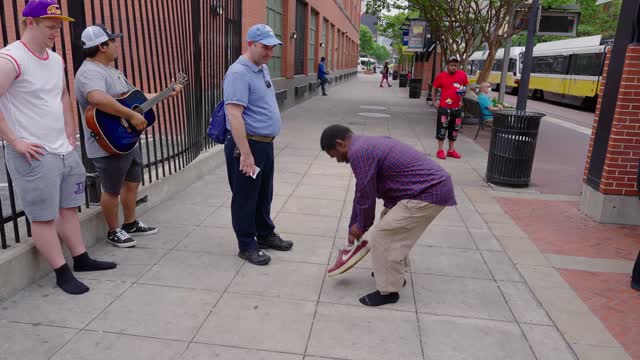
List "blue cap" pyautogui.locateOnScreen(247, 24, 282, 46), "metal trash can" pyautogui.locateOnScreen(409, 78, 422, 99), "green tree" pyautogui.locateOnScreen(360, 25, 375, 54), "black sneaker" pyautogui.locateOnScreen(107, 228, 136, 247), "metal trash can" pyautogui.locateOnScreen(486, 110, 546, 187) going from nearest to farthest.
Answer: "blue cap" pyautogui.locateOnScreen(247, 24, 282, 46), "black sneaker" pyautogui.locateOnScreen(107, 228, 136, 247), "metal trash can" pyautogui.locateOnScreen(486, 110, 546, 187), "metal trash can" pyautogui.locateOnScreen(409, 78, 422, 99), "green tree" pyautogui.locateOnScreen(360, 25, 375, 54)

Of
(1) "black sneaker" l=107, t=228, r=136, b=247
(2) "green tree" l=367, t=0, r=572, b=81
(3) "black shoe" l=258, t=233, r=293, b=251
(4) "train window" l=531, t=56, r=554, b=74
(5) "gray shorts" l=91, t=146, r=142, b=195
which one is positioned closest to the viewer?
(5) "gray shorts" l=91, t=146, r=142, b=195

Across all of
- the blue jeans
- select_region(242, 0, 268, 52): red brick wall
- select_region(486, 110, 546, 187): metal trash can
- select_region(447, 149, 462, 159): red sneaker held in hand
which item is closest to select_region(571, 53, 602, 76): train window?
select_region(447, 149, 462, 159): red sneaker held in hand

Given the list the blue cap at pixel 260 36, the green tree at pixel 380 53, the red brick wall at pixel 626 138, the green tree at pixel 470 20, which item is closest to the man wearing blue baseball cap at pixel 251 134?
the blue cap at pixel 260 36

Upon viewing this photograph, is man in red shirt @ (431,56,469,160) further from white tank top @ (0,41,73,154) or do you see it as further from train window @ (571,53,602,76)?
train window @ (571,53,602,76)

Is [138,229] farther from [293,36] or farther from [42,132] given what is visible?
[293,36]

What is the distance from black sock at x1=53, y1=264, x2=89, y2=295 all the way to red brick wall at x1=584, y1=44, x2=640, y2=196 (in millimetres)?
5556

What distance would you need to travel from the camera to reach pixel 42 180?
11.4 ft

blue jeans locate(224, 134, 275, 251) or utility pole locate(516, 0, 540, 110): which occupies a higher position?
utility pole locate(516, 0, 540, 110)

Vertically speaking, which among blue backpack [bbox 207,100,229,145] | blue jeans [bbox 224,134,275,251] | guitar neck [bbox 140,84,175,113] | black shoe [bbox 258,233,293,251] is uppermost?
guitar neck [bbox 140,84,175,113]

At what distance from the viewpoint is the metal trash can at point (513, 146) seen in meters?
7.17

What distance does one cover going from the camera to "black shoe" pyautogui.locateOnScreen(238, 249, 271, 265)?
434cm

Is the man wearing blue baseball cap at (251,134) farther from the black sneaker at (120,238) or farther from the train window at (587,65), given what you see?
the train window at (587,65)

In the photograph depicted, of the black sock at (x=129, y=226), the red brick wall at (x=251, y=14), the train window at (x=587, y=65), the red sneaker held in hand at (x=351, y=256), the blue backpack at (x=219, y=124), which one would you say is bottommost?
the black sock at (x=129, y=226)

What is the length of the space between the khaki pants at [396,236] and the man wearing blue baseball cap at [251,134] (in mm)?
1146
